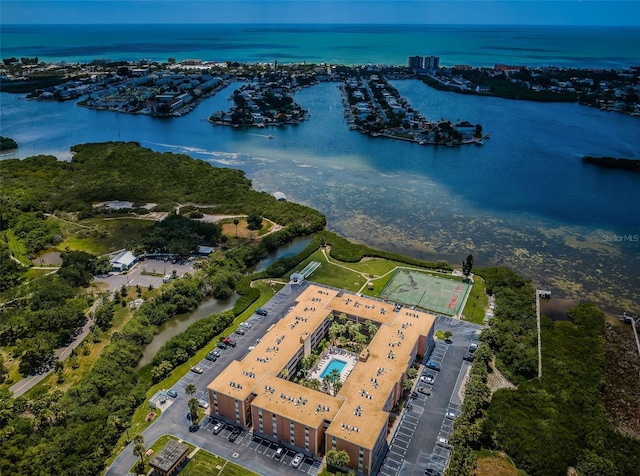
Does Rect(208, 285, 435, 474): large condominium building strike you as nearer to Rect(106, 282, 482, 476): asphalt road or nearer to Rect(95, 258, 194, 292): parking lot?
Rect(106, 282, 482, 476): asphalt road

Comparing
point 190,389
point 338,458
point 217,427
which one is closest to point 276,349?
point 190,389

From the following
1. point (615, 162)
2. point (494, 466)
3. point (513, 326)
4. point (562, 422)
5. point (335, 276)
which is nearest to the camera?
point (494, 466)

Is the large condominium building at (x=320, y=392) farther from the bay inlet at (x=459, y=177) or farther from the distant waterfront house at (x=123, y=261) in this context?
the distant waterfront house at (x=123, y=261)

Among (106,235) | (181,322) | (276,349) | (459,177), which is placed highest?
(459,177)

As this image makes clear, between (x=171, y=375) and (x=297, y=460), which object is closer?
(x=297, y=460)

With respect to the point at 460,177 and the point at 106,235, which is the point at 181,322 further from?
the point at 460,177

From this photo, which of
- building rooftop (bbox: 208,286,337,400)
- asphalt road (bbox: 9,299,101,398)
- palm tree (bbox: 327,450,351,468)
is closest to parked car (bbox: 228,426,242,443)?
building rooftop (bbox: 208,286,337,400)
